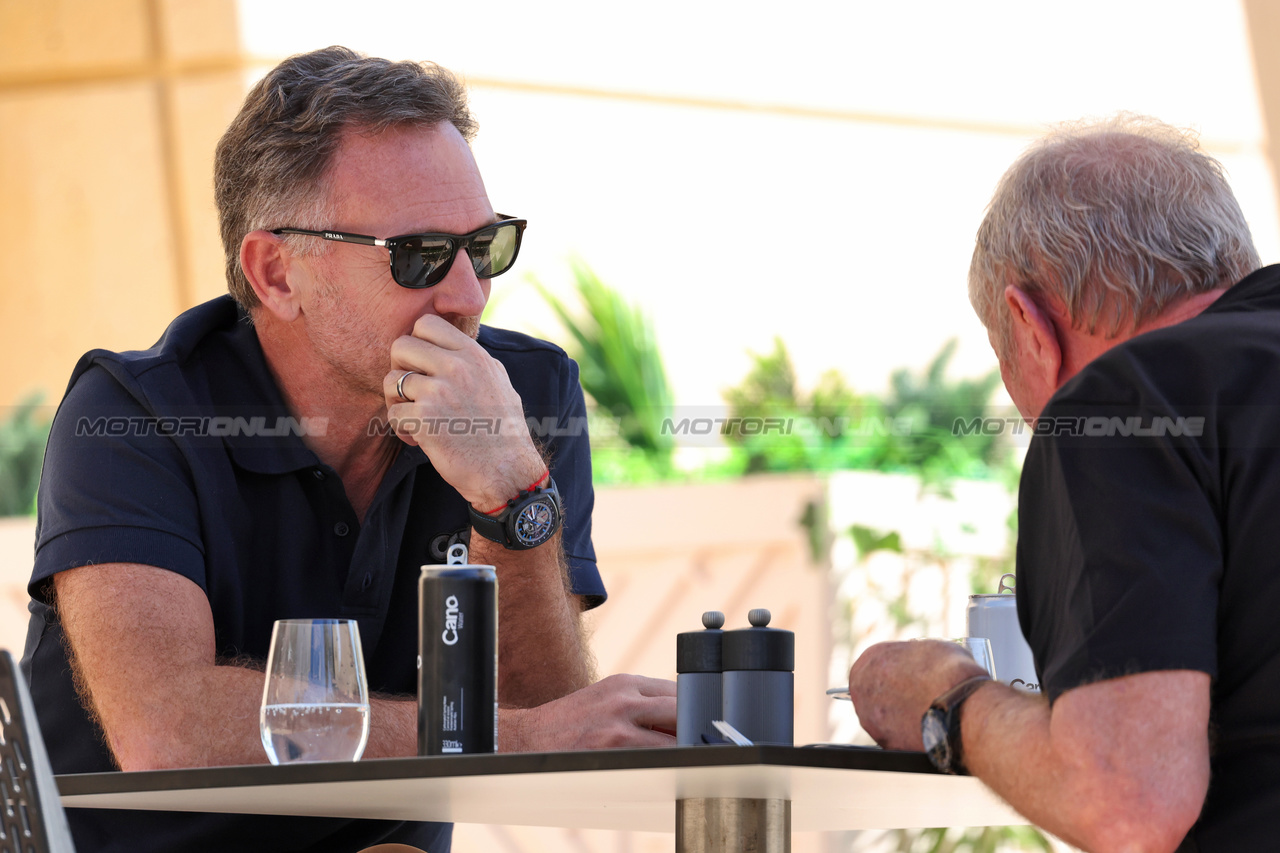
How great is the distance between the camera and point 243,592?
2.13 m

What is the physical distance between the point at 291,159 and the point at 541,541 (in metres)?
0.80

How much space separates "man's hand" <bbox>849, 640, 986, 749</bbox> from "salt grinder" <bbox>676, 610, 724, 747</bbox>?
0.51 ft

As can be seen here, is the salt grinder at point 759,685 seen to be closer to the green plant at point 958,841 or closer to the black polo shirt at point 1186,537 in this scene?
the black polo shirt at point 1186,537

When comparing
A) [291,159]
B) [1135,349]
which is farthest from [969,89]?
[1135,349]

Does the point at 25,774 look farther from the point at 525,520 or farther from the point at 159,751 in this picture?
the point at 525,520

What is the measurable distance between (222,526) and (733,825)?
1003 millimetres

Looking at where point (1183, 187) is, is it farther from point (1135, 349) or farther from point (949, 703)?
point (949, 703)

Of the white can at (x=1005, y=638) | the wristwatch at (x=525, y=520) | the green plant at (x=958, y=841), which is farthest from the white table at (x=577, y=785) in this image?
the green plant at (x=958, y=841)

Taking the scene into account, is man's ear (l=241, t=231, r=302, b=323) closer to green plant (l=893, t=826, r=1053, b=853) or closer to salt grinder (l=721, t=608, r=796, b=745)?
salt grinder (l=721, t=608, r=796, b=745)

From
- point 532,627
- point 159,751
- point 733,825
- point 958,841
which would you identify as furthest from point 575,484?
point 958,841

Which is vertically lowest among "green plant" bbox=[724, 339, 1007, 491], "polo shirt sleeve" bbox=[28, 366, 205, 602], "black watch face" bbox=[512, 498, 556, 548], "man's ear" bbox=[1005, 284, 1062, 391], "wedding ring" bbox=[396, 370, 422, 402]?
"green plant" bbox=[724, 339, 1007, 491]

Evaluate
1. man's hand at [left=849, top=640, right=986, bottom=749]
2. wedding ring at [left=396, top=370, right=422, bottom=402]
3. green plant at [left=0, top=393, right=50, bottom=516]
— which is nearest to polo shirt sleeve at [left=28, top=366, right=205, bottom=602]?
wedding ring at [left=396, top=370, right=422, bottom=402]

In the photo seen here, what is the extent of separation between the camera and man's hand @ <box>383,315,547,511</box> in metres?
2.12

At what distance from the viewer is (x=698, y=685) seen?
1.54 metres
